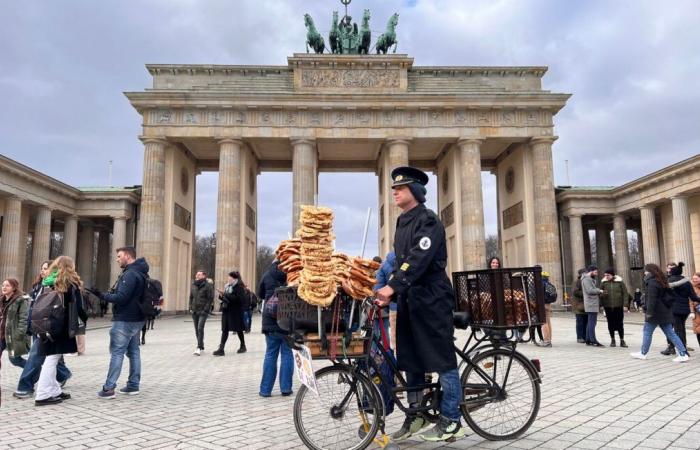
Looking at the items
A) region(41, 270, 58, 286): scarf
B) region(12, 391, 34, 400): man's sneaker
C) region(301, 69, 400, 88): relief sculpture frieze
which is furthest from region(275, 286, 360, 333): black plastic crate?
region(301, 69, 400, 88): relief sculpture frieze

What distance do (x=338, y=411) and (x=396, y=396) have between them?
0.49m

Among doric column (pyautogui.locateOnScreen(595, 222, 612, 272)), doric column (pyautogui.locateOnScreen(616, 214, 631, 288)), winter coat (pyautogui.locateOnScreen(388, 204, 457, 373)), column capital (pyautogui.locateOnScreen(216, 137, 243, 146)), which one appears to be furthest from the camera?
doric column (pyautogui.locateOnScreen(595, 222, 612, 272))

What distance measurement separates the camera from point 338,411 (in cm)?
411

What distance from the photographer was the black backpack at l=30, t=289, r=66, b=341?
20.8 feet

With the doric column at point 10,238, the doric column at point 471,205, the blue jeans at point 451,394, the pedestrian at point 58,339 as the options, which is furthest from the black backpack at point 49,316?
the doric column at point 471,205

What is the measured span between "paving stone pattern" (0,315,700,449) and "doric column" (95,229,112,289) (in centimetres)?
3543

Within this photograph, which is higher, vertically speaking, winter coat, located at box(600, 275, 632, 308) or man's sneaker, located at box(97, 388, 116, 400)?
winter coat, located at box(600, 275, 632, 308)

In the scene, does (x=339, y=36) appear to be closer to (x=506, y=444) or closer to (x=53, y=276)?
(x=53, y=276)

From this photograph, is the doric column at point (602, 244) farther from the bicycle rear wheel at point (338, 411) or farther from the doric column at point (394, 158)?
the bicycle rear wheel at point (338, 411)

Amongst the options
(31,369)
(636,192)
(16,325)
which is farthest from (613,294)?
(636,192)

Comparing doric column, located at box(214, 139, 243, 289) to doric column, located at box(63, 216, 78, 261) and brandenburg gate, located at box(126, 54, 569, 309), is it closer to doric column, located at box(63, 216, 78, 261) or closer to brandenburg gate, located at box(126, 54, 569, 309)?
brandenburg gate, located at box(126, 54, 569, 309)

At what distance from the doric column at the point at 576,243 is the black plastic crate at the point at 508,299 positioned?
36382mm

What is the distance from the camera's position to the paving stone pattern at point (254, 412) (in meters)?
4.47

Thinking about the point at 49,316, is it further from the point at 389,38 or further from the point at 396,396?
the point at 389,38
